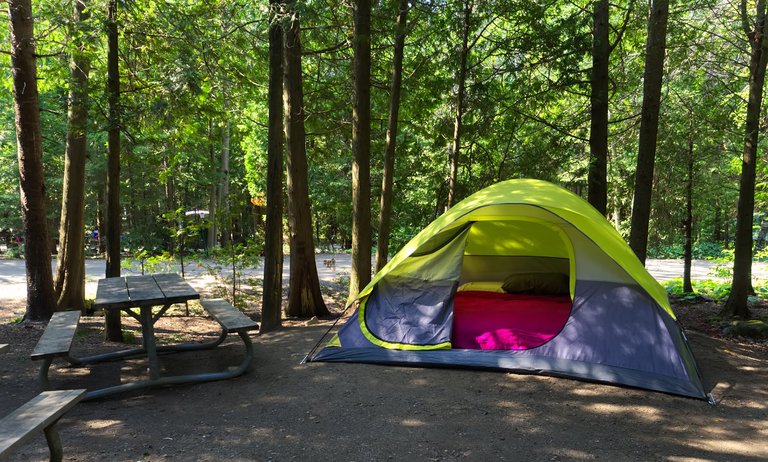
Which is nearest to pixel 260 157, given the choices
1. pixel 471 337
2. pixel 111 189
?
pixel 111 189

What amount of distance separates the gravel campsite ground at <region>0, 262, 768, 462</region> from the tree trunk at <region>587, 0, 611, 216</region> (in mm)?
3114

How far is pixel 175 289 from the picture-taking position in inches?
180

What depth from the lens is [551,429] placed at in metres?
3.38

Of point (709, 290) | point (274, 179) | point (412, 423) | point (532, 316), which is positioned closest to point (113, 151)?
point (274, 179)

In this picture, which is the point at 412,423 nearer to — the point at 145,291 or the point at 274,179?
the point at 145,291

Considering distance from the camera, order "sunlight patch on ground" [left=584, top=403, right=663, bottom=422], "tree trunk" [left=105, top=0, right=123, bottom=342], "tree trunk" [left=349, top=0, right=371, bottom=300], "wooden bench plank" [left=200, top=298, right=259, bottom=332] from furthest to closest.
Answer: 1. "tree trunk" [left=349, top=0, right=371, bottom=300]
2. "tree trunk" [left=105, top=0, right=123, bottom=342]
3. "wooden bench plank" [left=200, top=298, right=259, bottom=332]
4. "sunlight patch on ground" [left=584, top=403, right=663, bottom=422]

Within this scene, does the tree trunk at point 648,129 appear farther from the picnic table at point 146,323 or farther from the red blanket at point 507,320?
the picnic table at point 146,323

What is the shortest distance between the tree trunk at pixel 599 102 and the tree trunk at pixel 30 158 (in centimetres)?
764

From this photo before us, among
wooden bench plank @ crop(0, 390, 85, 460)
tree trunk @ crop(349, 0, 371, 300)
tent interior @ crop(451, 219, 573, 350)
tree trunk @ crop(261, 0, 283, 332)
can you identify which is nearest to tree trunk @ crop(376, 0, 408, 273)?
tree trunk @ crop(349, 0, 371, 300)

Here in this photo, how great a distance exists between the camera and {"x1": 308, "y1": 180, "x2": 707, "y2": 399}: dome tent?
4.27 meters

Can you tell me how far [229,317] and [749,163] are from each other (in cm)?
752

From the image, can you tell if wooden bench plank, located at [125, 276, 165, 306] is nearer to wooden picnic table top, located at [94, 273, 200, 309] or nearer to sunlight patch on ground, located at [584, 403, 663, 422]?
wooden picnic table top, located at [94, 273, 200, 309]

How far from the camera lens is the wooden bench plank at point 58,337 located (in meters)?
3.43

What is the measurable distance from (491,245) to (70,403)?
5609mm
